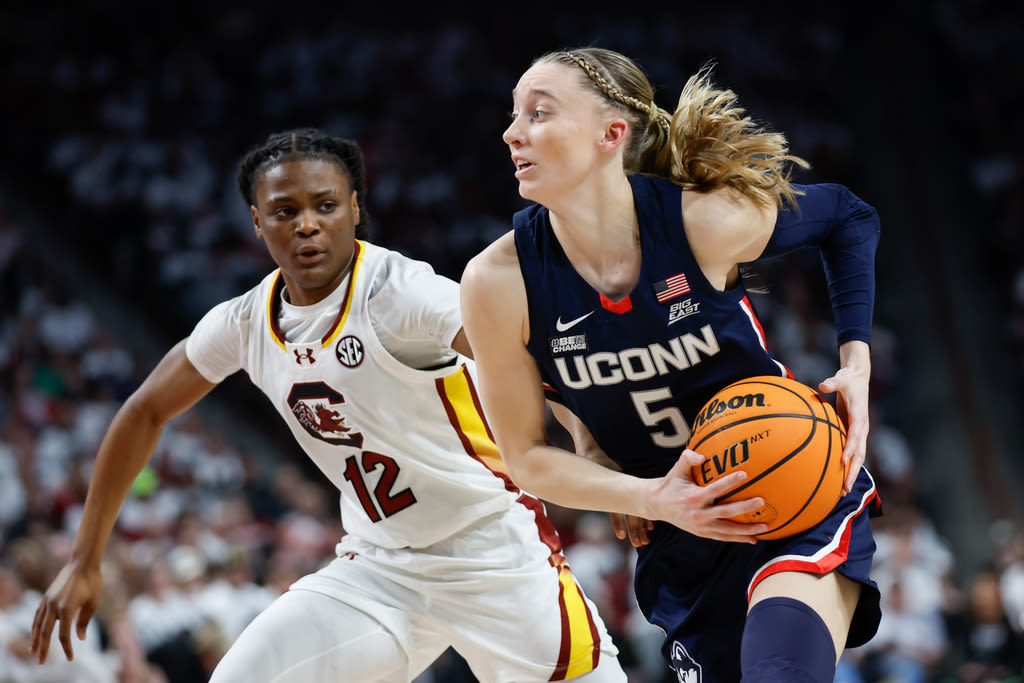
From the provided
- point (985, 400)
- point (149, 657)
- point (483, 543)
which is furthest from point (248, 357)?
point (985, 400)

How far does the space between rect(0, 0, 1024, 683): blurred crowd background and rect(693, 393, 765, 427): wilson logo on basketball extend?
15.1ft

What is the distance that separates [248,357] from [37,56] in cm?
1184

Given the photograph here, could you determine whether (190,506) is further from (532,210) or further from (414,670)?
(532,210)

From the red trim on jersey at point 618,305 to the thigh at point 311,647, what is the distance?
4.13 feet

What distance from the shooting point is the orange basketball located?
2.45 metres

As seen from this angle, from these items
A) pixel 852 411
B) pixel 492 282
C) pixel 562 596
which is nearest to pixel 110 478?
pixel 562 596

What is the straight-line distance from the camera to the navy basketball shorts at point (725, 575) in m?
2.57

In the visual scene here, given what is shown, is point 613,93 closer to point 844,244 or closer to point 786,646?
point 844,244

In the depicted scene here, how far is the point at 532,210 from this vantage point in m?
3.05

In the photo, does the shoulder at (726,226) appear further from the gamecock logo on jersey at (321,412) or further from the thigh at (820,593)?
the gamecock logo on jersey at (321,412)

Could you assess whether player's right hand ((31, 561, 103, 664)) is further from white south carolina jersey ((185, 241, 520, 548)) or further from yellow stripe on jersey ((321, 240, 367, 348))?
yellow stripe on jersey ((321, 240, 367, 348))

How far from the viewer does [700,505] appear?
2.40 meters

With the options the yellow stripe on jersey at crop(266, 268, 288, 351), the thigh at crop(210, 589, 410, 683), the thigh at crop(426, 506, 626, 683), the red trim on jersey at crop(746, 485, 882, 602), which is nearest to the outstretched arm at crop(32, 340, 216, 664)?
the yellow stripe on jersey at crop(266, 268, 288, 351)

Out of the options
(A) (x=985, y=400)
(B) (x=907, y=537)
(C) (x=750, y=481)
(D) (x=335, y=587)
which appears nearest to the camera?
(C) (x=750, y=481)
